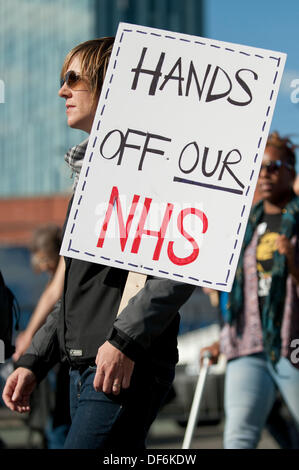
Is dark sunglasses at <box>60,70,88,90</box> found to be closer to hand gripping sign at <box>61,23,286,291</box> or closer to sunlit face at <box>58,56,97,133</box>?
sunlit face at <box>58,56,97,133</box>

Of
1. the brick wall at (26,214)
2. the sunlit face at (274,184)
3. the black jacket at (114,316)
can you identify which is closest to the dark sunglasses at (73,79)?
the black jacket at (114,316)

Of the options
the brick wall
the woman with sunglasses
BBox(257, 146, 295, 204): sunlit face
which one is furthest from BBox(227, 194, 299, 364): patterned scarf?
the brick wall

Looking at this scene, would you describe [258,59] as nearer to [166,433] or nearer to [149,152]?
[149,152]

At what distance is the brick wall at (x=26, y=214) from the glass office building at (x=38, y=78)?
82.0 metres

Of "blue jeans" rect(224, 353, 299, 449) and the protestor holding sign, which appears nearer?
the protestor holding sign

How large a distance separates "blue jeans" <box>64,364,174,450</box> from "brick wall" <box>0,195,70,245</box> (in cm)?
1466

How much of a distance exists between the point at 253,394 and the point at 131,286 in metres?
1.93

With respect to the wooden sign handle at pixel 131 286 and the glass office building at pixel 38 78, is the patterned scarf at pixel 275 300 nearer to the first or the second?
the wooden sign handle at pixel 131 286

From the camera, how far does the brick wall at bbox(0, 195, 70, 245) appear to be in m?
17.3

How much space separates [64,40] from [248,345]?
10326 centimetres

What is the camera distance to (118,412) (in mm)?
2326

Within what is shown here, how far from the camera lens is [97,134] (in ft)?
8.24

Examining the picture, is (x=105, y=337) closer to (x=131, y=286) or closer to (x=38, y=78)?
(x=131, y=286)

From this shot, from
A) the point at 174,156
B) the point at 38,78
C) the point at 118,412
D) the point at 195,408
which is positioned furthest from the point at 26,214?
the point at 38,78
